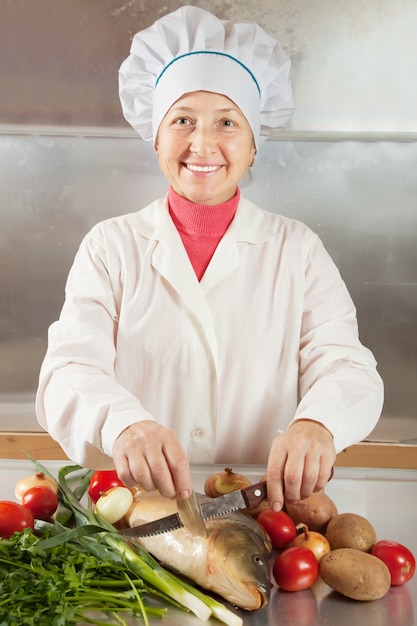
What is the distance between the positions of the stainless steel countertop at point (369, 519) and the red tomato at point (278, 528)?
3.7 inches

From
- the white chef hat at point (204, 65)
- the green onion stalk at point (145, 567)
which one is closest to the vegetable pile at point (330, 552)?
the green onion stalk at point (145, 567)

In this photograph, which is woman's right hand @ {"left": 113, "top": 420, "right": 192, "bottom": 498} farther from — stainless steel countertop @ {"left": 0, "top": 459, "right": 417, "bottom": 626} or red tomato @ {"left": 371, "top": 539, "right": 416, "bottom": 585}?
red tomato @ {"left": 371, "top": 539, "right": 416, "bottom": 585}

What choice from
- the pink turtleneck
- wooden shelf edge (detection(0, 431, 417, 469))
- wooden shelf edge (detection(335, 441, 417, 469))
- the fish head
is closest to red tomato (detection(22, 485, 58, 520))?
the fish head

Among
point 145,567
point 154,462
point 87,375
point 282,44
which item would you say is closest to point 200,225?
point 87,375

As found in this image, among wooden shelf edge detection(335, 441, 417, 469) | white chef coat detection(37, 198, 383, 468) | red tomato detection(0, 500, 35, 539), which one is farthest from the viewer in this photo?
wooden shelf edge detection(335, 441, 417, 469)

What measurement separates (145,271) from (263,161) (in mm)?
942

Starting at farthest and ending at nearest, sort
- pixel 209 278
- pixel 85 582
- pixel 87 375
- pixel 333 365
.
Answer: pixel 209 278 < pixel 333 365 < pixel 87 375 < pixel 85 582

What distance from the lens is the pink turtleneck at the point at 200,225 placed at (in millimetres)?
1620

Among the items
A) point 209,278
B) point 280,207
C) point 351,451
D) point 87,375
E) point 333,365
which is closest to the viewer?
point 87,375

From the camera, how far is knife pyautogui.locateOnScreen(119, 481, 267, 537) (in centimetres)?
104

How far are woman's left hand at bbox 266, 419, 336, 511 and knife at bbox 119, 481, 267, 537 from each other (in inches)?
1.1

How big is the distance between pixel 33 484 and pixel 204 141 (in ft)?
2.25

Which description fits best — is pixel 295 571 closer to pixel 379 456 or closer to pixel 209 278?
pixel 209 278

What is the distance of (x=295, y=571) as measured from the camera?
1002 millimetres
